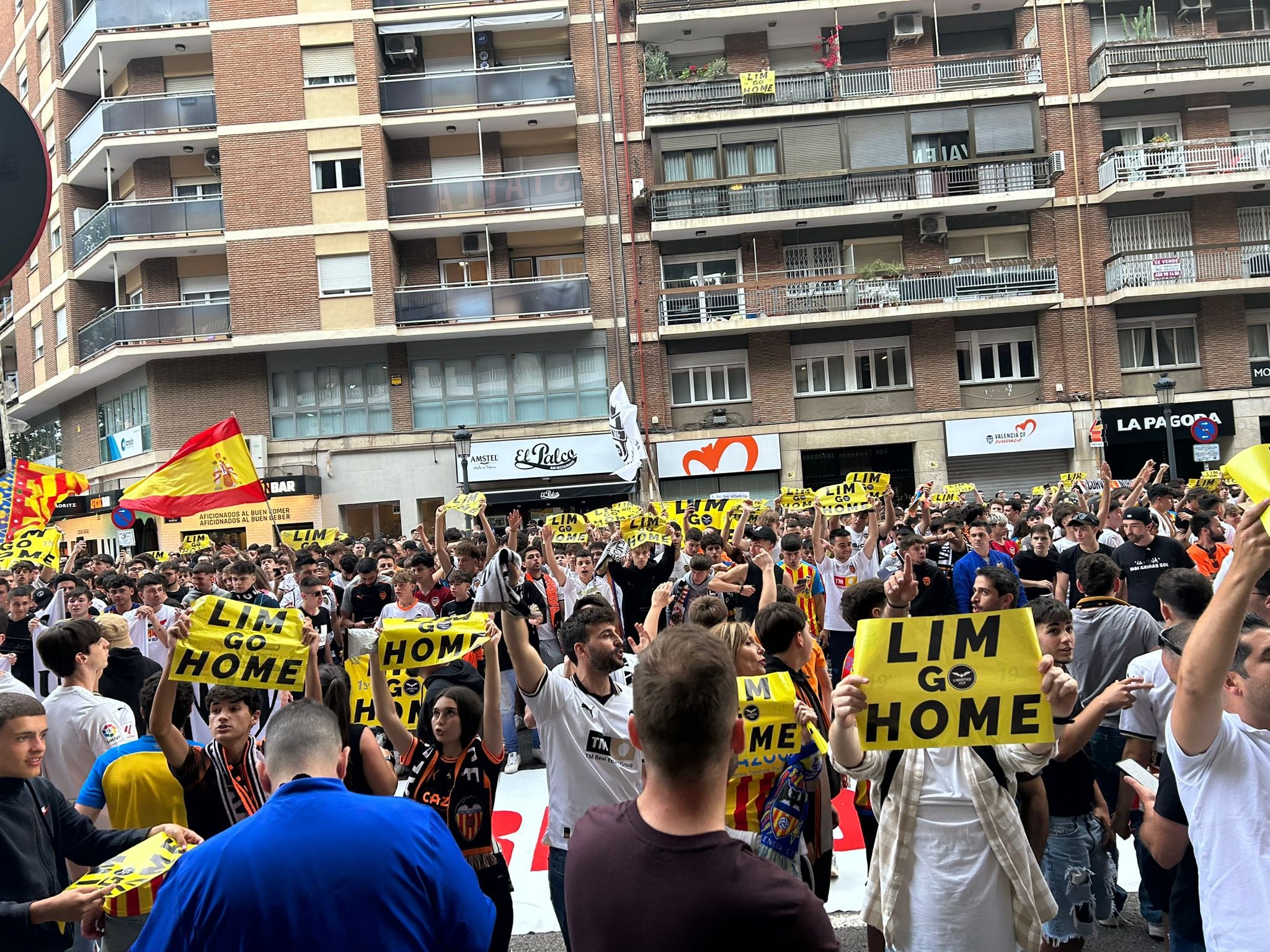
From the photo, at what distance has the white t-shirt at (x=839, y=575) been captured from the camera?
9.94m

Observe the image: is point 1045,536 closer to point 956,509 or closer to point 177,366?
point 956,509

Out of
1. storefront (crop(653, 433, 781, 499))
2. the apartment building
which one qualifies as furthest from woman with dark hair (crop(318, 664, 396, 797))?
storefront (crop(653, 433, 781, 499))

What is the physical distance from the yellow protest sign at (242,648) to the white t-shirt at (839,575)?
235 inches

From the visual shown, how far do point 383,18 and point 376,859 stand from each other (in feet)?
100

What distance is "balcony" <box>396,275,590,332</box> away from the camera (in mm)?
28969

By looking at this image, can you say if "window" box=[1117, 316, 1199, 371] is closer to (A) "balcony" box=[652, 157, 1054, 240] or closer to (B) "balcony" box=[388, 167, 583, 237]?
(A) "balcony" box=[652, 157, 1054, 240]

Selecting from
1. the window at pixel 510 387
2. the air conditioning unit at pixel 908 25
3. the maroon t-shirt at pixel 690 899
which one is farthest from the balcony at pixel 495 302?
the maroon t-shirt at pixel 690 899

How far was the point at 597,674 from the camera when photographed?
4746mm

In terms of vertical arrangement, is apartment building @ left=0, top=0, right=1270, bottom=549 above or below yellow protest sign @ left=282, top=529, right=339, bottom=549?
above

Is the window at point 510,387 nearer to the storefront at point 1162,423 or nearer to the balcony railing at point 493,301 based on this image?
the balcony railing at point 493,301

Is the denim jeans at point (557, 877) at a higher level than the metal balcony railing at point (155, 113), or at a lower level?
lower

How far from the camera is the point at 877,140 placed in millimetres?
28766

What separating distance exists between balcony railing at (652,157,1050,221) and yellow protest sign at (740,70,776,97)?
246 cm

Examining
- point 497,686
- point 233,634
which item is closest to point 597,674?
point 497,686
